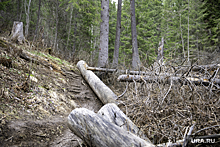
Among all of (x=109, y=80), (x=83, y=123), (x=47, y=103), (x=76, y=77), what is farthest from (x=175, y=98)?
(x=76, y=77)

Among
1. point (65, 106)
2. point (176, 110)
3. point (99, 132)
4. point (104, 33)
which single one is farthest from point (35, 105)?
point (104, 33)

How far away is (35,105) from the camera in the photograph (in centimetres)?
362

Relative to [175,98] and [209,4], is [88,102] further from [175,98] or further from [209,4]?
[209,4]

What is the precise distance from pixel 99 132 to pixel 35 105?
7.72 ft

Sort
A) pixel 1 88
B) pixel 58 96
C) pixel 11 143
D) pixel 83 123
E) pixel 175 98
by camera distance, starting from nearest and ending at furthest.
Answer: pixel 11 143
pixel 83 123
pixel 175 98
pixel 1 88
pixel 58 96

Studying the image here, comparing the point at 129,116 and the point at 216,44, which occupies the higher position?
the point at 216,44

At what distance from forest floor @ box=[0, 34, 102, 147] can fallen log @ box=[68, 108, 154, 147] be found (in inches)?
9.0

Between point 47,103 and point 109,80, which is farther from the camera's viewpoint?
point 109,80

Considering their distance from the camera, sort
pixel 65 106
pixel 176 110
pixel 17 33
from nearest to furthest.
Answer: pixel 176 110
pixel 65 106
pixel 17 33

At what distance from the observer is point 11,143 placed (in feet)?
7.20

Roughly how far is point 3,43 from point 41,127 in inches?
163

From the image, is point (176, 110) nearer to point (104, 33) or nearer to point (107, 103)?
point (107, 103)

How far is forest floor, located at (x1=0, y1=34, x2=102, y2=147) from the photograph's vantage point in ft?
8.23

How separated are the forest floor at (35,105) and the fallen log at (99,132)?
23cm
